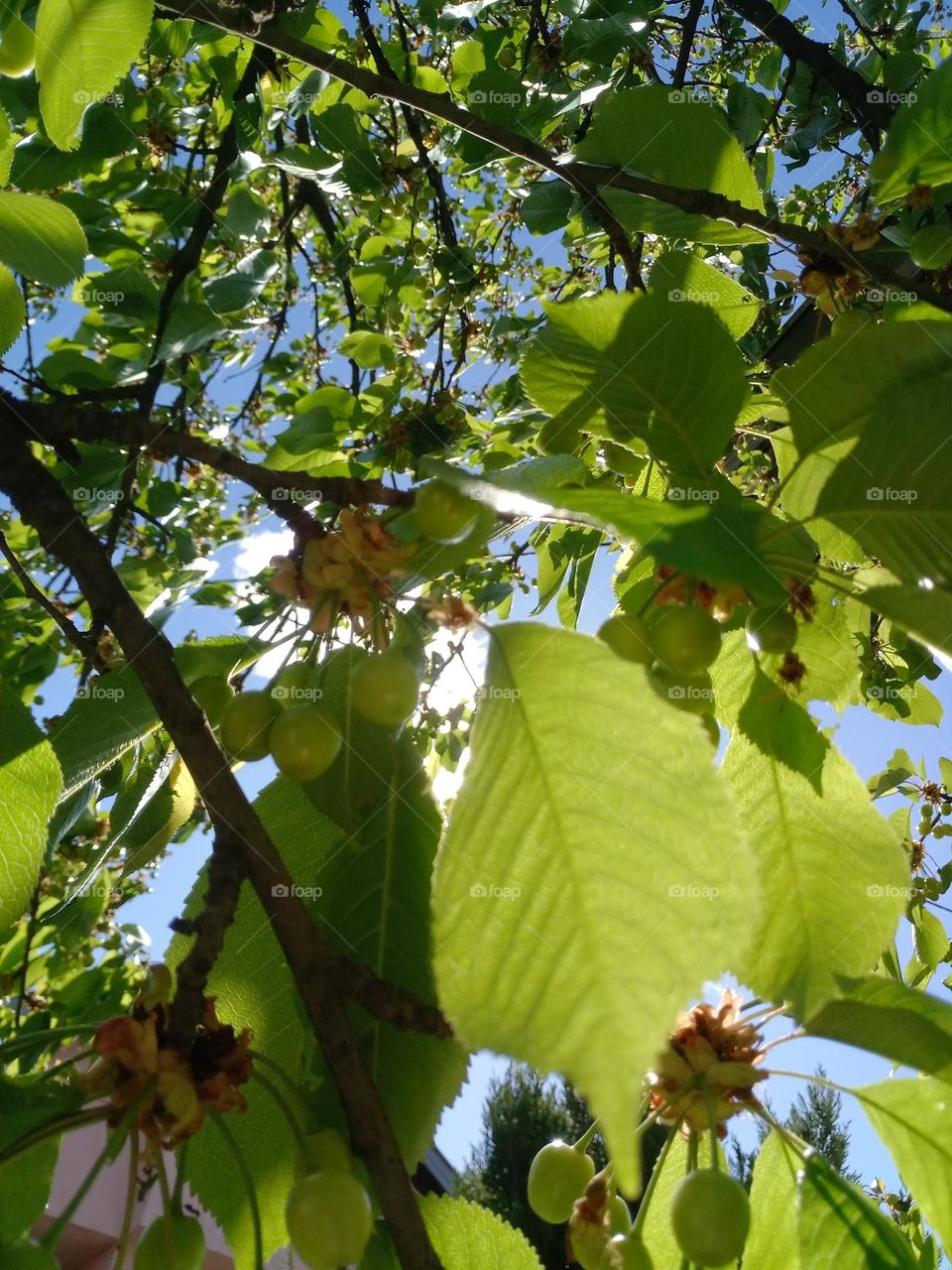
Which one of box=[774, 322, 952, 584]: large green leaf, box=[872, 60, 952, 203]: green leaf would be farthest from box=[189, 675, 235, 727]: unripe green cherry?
box=[872, 60, 952, 203]: green leaf

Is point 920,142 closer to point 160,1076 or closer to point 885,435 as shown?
point 885,435

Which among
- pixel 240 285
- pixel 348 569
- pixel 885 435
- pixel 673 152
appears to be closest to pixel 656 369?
pixel 885 435

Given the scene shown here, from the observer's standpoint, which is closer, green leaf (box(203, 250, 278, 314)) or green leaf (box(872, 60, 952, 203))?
green leaf (box(872, 60, 952, 203))

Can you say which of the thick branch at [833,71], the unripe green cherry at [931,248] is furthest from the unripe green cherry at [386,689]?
the thick branch at [833,71]

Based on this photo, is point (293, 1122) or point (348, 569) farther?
point (348, 569)

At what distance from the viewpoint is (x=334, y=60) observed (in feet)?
4.22

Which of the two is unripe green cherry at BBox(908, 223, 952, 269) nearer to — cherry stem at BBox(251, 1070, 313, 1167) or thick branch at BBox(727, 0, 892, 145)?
thick branch at BBox(727, 0, 892, 145)

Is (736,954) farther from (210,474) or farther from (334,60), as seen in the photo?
(210,474)

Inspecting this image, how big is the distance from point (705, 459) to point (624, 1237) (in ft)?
2.03

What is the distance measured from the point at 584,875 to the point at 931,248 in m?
1.34

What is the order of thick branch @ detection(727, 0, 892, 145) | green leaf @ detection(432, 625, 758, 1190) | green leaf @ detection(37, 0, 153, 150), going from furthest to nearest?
thick branch @ detection(727, 0, 892, 145)
green leaf @ detection(37, 0, 153, 150)
green leaf @ detection(432, 625, 758, 1190)

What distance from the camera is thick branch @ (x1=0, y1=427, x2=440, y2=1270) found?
646 mm

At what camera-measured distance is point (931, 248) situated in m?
1.46

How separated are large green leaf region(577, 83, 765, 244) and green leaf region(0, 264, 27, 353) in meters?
0.74
